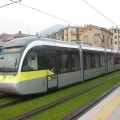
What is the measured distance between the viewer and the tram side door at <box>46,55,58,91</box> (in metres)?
18.2

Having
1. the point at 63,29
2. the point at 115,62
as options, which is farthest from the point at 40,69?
the point at 63,29

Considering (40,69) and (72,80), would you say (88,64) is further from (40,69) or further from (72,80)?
(40,69)

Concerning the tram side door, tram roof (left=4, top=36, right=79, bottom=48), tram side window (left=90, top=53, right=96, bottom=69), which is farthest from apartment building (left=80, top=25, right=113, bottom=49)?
the tram side door

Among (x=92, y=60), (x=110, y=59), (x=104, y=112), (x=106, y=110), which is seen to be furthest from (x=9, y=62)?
(x=110, y=59)

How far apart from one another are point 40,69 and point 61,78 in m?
2.91

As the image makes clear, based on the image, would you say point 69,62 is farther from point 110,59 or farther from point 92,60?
point 110,59

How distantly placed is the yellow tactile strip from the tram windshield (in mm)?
4830

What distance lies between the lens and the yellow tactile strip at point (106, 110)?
10.9m

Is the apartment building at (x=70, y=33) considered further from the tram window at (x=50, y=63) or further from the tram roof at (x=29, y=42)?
the tram window at (x=50, y=63)

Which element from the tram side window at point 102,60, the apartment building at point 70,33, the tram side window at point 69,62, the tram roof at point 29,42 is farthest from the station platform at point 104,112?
the apartment building at point 70,33

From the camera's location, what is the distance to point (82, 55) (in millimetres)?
25094

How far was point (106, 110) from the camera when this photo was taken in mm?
12219

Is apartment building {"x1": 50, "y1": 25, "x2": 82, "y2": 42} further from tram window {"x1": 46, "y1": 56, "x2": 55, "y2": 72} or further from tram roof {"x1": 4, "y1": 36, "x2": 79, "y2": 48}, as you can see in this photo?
tram window {"x1": 46, "y1": 56, "x2": 55, "y2": 72}

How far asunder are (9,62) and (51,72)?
2.74m
